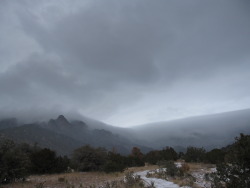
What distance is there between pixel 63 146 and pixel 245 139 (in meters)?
195

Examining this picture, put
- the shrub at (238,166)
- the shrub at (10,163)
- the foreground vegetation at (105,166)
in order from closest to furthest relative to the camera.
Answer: the shrub at (238,166), the foreground vegetation at (105,166), the shrub at (10,163)

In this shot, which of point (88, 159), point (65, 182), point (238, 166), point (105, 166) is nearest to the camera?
point (238, 166)

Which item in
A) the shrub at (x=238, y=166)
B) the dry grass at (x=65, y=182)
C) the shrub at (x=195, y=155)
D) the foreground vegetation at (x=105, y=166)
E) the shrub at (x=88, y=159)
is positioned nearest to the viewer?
the shrub at (x=238, y=166)

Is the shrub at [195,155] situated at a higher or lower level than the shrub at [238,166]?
lower

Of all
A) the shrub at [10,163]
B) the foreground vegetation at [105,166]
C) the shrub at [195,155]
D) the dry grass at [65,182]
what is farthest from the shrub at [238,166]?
the shrub at [195,155]

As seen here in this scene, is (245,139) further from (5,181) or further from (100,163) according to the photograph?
(100,163)

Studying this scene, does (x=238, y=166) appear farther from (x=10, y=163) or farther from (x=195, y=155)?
(x=195, y=155)

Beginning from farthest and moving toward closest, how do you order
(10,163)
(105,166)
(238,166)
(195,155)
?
(195,155), (105,166), (10,163), (238,166)

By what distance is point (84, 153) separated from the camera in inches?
1166

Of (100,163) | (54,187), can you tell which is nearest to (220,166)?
(54,187)

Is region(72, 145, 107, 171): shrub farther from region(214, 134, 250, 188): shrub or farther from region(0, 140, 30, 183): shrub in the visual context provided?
region(214, 134, 250, 188): shrub

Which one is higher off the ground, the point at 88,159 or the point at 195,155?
the point at 88,159

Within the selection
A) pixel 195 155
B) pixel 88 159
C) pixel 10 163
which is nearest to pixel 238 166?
pixel 10 163

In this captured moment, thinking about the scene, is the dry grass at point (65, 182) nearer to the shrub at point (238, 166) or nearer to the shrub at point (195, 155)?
the shrub at point (238, 166)
